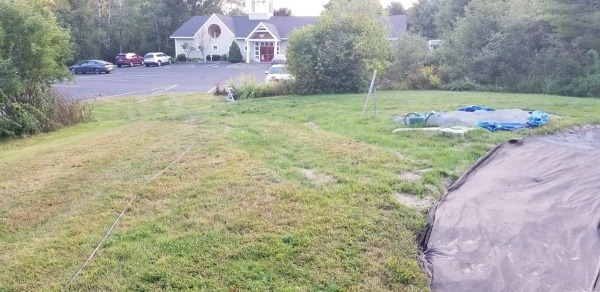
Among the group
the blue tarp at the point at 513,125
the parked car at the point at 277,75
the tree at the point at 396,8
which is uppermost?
the tree at the point at 396,8

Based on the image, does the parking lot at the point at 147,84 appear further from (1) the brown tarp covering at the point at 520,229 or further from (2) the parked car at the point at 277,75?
(1) the brown tarp covering at the point at 520,229

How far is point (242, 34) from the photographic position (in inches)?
1698

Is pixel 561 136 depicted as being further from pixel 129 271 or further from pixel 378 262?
pixel 129 271

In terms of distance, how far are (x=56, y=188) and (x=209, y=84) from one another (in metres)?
19.5

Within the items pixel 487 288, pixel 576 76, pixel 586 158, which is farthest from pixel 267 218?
pixel 576 76

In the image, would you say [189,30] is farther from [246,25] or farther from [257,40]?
[257,40]

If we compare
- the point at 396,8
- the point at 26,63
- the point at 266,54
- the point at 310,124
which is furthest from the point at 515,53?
the point at 396,8

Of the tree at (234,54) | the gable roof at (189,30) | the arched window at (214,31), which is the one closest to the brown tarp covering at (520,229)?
the tree at (234,54)

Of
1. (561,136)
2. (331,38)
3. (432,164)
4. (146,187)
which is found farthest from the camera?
(331,38)

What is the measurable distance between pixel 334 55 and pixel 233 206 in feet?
36.4

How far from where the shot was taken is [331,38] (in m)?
15.2

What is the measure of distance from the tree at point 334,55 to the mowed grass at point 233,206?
6810mm

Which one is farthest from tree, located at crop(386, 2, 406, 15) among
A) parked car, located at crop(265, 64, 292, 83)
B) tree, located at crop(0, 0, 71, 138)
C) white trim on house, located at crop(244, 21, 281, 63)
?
tree, located at crop(0, 0, 71, 138)

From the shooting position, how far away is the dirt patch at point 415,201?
14.7ft
